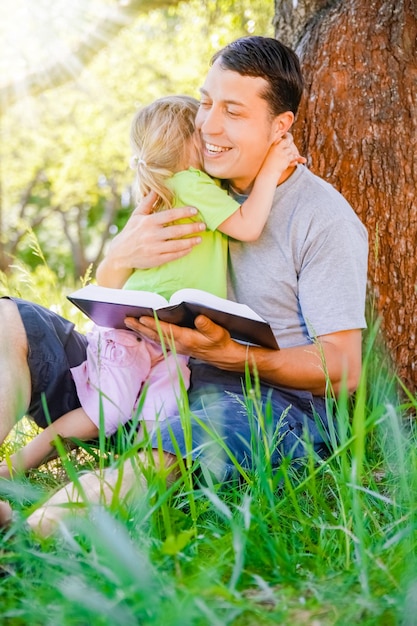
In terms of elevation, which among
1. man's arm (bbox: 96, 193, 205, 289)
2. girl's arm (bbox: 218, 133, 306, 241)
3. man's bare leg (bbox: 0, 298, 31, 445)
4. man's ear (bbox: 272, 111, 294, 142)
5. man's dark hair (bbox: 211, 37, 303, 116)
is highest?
man's dark hair (bbox: 211, 37, 303, 116)

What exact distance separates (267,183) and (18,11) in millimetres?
14000

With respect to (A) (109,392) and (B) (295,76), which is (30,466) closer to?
(A) (109,392)

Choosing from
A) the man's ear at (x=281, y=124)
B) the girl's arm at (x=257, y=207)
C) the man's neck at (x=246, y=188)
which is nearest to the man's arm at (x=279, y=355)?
the girl's arm at (x=257, y=207)

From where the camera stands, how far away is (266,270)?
317cm

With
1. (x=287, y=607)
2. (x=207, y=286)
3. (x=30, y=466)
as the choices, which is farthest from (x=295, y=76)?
(x=287, y=607)

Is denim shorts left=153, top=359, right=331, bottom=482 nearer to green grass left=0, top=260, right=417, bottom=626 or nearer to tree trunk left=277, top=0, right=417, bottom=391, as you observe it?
green grass left=0, top=260, right=417, bottom=626

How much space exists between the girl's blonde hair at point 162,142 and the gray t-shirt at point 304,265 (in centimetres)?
39

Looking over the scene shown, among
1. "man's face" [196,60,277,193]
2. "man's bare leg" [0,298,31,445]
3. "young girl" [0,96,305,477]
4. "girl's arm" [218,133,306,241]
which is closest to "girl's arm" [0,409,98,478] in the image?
"young girl" [0,96,305,477]

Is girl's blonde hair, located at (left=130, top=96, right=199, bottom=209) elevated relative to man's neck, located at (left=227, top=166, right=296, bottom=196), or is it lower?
elevated

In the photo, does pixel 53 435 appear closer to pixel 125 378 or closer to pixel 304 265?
pixel 125 378

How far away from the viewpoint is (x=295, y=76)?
3.27 metres

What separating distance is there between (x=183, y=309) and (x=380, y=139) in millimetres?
1585

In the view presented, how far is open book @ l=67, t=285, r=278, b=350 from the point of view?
98.2 inches

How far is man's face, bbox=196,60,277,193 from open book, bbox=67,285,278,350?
778 mm
